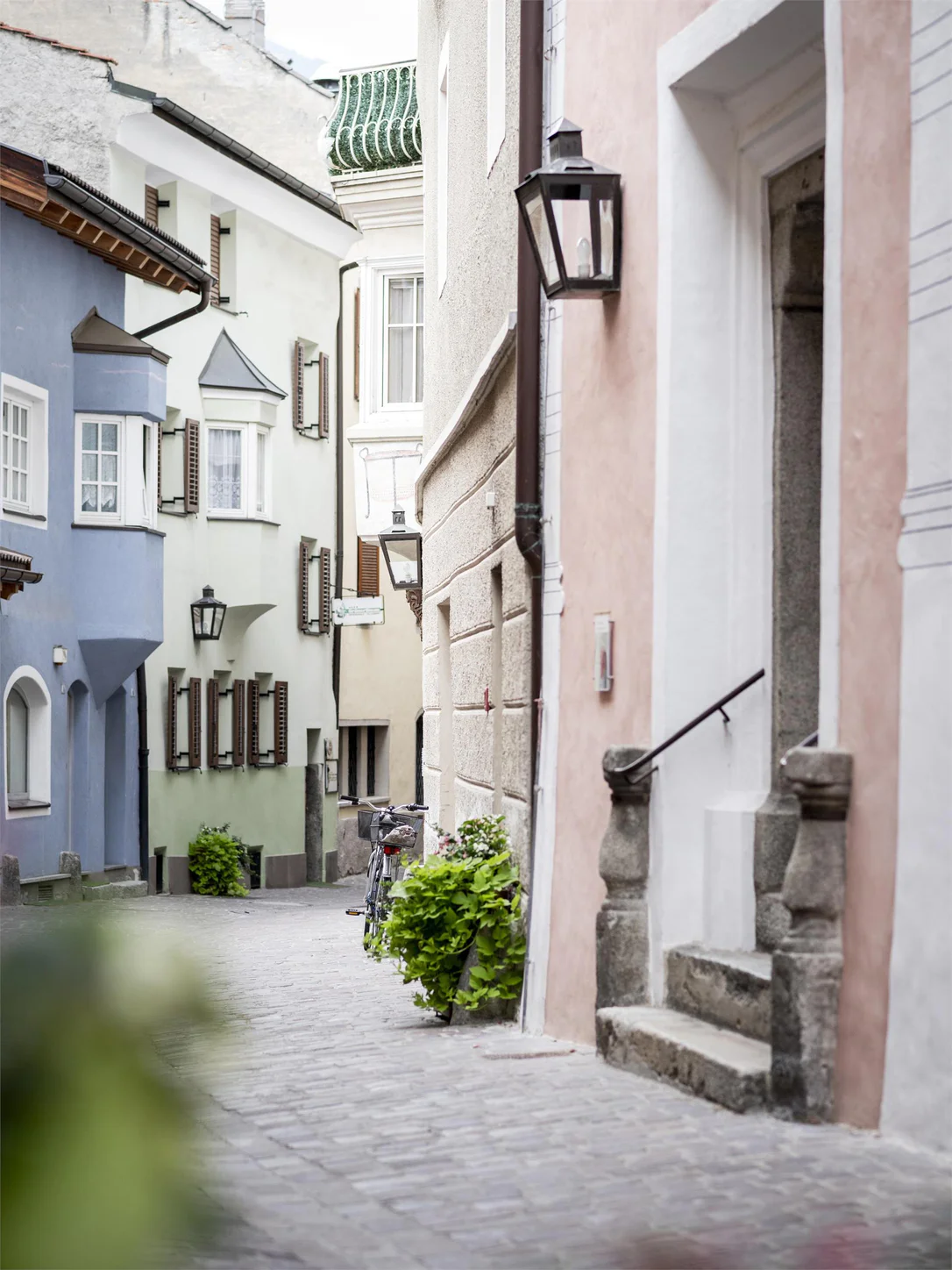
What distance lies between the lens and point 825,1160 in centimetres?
477

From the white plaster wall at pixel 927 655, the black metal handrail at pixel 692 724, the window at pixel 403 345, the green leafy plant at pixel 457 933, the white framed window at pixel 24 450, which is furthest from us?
the white framed window at pixel 24 450

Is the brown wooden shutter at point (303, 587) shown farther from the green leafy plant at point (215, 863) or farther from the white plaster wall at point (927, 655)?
the white plaster wall at point (927, 655)

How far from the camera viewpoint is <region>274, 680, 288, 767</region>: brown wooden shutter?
31.2m

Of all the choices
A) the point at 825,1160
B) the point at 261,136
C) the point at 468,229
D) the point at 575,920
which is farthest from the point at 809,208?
the point at 261,136

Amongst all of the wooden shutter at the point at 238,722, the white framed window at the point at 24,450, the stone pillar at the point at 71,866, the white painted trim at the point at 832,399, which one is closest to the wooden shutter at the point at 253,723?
the wooden shutter at the point at 238,722

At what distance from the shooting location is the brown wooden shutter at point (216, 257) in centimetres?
2933

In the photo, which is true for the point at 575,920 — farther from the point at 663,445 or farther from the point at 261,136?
the point at 261,136

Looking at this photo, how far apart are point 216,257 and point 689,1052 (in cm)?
2526

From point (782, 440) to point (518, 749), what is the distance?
9.01 ft

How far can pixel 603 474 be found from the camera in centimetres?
784

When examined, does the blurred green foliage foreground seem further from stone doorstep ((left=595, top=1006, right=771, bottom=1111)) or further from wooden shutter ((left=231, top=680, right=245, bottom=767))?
wooden shutter ((left=231, top=680, right=245, bottom=767))

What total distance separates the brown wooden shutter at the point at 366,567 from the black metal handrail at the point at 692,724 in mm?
29135

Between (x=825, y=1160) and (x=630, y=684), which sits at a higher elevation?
(x=630, y=684)

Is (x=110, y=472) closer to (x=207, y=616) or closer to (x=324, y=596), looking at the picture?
(x=207, y=616)
